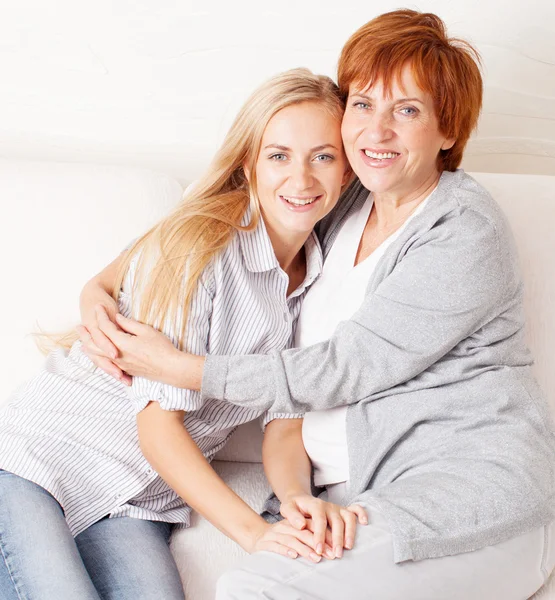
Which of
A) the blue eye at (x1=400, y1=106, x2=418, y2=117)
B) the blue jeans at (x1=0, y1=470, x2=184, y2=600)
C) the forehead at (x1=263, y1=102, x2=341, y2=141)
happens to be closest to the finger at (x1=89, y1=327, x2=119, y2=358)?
the blue jeans at (x1=0, y1=470, x2=184, y2=600)

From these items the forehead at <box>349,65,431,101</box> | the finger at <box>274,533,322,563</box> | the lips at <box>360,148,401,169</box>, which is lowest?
the finger at <box>274,533,322,563</box>

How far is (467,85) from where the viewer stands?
156cm

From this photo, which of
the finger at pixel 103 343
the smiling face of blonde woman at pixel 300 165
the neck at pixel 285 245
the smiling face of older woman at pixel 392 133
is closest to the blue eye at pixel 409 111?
the smiling face of older woman at pixel 392 133

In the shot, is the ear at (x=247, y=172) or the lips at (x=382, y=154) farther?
the ear at (x=247, y=172)

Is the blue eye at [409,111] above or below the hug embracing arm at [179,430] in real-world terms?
above

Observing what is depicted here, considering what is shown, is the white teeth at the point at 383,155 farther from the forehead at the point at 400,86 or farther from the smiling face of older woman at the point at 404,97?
the forehead at the point at 400,86

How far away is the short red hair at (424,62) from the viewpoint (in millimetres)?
1518

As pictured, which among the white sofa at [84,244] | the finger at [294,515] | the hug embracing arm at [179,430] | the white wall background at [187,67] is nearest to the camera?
the finger at [294,515]

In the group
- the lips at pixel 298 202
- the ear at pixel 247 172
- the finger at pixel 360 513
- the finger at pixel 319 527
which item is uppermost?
the ear at pixel 247 172

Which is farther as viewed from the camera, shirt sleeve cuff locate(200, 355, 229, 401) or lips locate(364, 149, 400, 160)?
lips locate(364, 149, 400, 160)

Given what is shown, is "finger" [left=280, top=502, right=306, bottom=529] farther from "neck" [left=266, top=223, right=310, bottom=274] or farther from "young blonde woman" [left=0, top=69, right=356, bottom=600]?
"neck" [left=266, top=223, right=310, bottom=274]

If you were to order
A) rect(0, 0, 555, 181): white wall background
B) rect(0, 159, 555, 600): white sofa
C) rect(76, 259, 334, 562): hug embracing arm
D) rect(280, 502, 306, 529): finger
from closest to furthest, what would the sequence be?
rect(280, 502, 306, 529): finger → rect(76, 259, 334, 562): hug embracing arm → rect(0, 159, 555, 600): white sofa → rect(0, 0, 555, 181): white wall background

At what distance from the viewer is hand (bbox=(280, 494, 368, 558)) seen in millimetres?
1247

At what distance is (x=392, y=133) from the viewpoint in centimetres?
154
